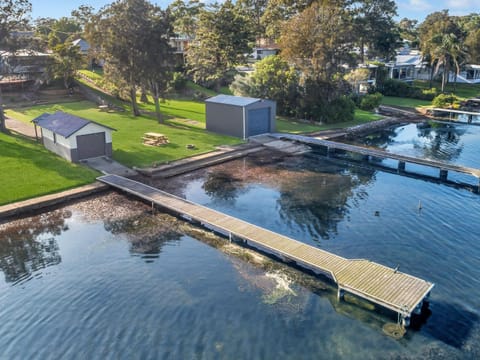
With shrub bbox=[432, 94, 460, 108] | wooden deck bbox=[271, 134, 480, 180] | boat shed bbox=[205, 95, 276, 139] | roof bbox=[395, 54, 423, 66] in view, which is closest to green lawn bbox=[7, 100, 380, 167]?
boat shed bbox=[205, 95, 276, 139]

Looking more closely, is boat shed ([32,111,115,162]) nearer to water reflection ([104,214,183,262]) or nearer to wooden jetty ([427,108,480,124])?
water reflection ([104,214,183,262])

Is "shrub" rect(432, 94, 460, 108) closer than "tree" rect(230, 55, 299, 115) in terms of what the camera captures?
No

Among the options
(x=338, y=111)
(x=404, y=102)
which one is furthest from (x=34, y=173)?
(x=404, y=102)

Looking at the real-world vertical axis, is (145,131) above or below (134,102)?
below

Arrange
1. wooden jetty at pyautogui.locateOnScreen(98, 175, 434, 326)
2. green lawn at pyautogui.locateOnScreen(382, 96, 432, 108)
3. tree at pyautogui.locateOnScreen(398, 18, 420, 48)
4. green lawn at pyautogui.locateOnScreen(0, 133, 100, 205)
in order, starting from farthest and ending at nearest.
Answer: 1. tree at pyautogui.locateOnScreen(398, 18, 420, 48)
2. green lawn at pyautogui.locateOnScreen(382, 96, 432, 108)
3. green lawn at pyautogui.locateOnScreen(0, 133, 100, 205)
4. wooden jetty at pyautogui.locateOnScreen(98, 175, 434, 326)

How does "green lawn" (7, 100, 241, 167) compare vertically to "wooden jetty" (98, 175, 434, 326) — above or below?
above

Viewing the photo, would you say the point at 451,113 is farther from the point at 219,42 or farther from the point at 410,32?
the point at 410,32

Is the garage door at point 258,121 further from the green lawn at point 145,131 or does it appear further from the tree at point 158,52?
the tree at point 158,52
